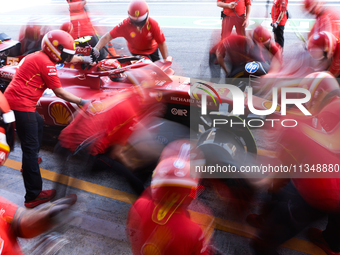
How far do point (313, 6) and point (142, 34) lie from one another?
2.88 m

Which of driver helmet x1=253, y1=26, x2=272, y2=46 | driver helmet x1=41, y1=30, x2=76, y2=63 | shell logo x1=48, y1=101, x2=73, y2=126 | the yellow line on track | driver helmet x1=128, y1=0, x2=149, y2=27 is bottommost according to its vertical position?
the yellow line on track

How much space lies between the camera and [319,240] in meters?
2.67

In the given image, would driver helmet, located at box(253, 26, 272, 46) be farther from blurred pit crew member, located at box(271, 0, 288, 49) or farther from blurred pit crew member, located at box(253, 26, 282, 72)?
blurred pit crew member, located at box(271, 0, 288, 49)

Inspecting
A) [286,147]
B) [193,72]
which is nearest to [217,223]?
[286,147]

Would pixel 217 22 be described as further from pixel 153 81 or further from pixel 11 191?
pixel 11 191

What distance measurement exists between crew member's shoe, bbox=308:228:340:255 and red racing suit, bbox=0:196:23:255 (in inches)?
101

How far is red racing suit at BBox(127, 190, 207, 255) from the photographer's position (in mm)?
1655

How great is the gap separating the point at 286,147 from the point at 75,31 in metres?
4.92

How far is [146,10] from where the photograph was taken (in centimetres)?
427

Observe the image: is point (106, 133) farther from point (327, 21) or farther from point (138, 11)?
point (327, 21)

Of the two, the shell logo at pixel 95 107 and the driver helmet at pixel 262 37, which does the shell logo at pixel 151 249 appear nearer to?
the shell logo at pixel 95 107

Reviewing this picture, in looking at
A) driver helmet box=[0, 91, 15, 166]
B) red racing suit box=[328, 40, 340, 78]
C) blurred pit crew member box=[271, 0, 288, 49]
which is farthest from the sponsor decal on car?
blurred pit crew member box=[271, 0, 288, 49]

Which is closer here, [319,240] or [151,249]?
[151,249]

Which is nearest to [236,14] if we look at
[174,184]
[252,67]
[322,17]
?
[322,17]
